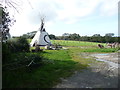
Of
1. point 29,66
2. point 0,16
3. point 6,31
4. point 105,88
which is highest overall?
point 0,16

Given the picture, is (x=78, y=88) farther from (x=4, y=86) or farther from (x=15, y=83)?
(x=4, y=86)

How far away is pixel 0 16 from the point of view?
5.55 metres

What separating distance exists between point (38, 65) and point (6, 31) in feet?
10.3

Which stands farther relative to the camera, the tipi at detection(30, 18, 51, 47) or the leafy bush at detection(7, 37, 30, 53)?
the tipi at detection(30, 18, 51, 47)

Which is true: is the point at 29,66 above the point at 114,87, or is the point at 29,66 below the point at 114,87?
above

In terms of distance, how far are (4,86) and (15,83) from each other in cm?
Result: 34

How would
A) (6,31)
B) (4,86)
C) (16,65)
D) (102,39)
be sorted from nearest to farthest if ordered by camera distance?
1. (4,86)
2. (16,65)
3. (6,31)
4. (102,39)

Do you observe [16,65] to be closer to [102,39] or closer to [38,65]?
[38,65]

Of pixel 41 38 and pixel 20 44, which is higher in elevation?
pixel 41 38

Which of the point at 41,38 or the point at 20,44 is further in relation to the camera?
the point at 41,38

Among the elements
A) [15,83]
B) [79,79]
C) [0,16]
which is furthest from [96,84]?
[0,16]

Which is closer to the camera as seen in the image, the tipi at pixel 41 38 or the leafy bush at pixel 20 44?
the leafy bush at pixel 20 44

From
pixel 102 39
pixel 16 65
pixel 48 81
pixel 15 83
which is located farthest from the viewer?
pixel 102 39

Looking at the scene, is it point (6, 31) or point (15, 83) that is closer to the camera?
point (15, 83)
